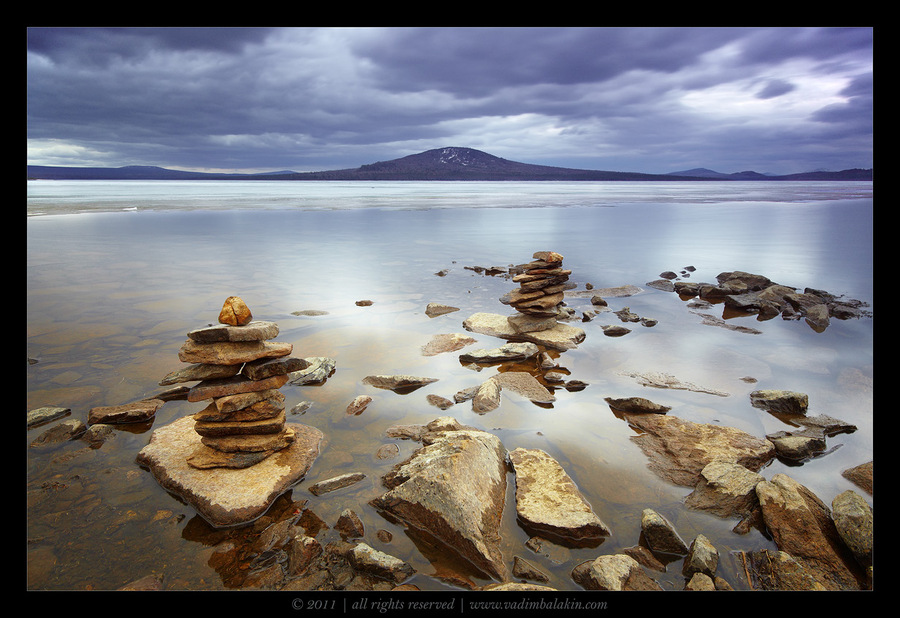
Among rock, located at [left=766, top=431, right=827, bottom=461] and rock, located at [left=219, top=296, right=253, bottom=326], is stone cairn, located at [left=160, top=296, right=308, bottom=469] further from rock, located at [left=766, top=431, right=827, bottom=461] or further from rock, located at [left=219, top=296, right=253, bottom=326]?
rock, located at [left=766, top=431, right=827, bottom=461]


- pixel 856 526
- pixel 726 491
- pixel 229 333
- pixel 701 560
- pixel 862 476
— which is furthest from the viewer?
pixel 229 333

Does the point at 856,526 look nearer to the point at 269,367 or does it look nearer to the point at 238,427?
the point at 269,367

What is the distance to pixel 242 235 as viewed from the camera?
31797 millimetres

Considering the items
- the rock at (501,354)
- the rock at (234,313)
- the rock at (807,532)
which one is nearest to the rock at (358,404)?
the rock at (234,313)

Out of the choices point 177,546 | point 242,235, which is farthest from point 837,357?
point 242,235

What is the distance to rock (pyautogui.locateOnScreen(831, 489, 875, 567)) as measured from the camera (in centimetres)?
428

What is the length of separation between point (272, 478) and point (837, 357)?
12532 millimetres

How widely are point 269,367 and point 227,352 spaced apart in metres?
0.59

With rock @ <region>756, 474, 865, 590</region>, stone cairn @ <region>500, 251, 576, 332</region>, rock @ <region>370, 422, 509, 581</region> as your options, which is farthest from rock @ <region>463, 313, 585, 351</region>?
rock @ <region>756, 474, 865, 590</region>

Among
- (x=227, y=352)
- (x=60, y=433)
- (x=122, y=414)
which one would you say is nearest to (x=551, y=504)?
(x=227, y=352)

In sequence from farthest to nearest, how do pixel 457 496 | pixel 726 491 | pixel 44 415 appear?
pixel 44 415
pixel 726 491
pixel 457 496

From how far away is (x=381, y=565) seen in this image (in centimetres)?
424

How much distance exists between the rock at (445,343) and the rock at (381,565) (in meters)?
6.19
